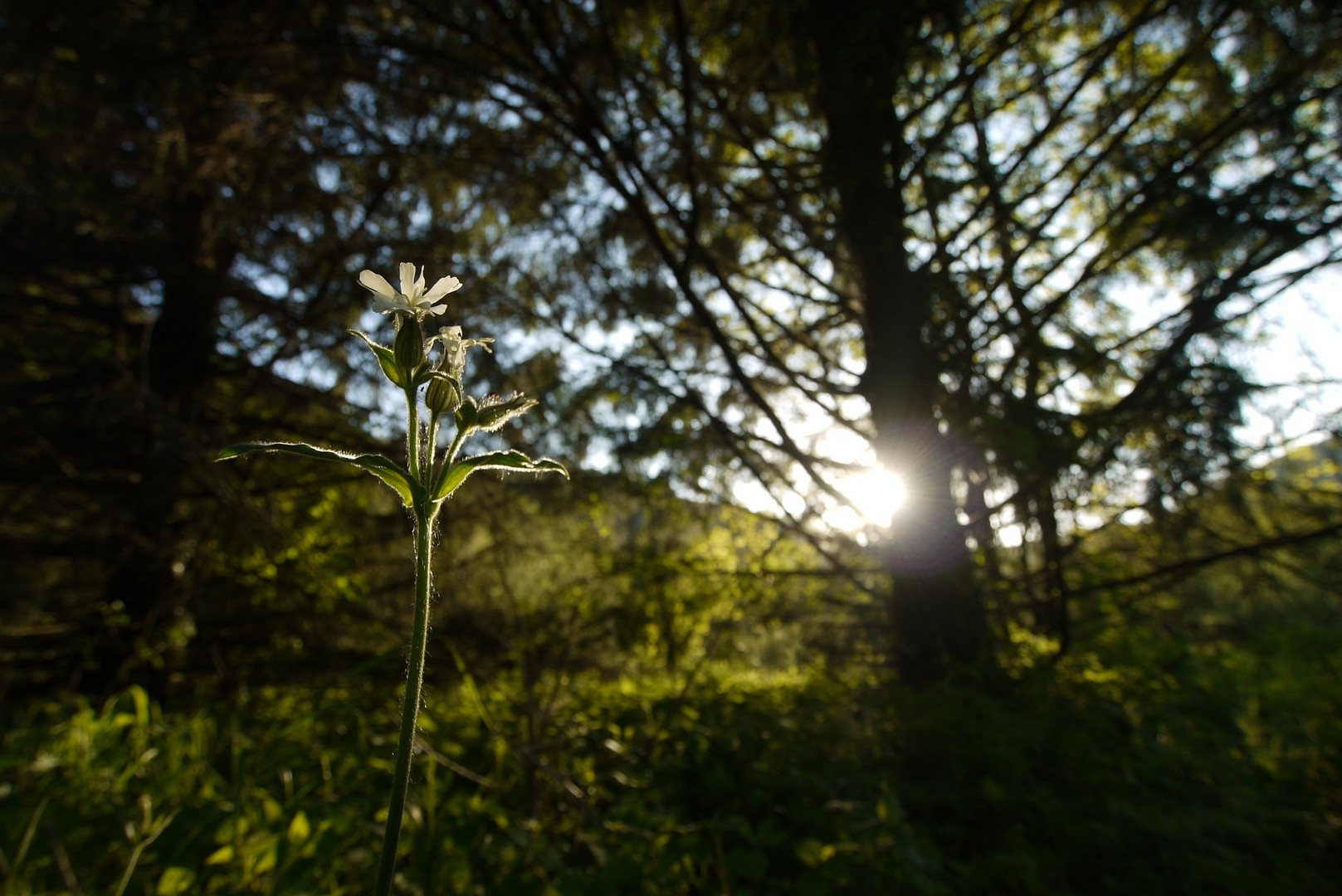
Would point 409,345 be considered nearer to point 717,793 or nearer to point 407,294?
point 407,294

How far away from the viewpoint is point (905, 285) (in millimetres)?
3695

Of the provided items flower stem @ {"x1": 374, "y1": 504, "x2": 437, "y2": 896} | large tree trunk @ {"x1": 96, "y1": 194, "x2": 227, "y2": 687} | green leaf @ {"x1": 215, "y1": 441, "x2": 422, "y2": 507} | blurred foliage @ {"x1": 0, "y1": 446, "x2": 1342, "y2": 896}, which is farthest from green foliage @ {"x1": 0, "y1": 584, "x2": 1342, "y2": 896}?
green leaf @ {"x1": 215, "y1": 441, "x2": 422, "y2": 507}

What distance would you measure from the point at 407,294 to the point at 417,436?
15 cm

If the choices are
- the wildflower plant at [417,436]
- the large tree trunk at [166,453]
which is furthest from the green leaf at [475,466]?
the large tree trunk at [166,453]

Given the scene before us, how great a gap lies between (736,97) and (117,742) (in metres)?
4.39

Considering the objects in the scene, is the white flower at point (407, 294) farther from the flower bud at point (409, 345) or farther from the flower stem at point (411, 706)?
the flower stem at point (411, 706)

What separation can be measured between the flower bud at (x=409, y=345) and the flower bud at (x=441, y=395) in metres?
0.03

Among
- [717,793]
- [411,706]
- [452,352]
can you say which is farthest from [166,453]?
[411,706]

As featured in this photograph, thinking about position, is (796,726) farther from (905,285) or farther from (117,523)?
(117,523)

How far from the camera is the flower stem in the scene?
530mm

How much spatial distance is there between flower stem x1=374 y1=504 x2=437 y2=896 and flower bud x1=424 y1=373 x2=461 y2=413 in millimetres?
114

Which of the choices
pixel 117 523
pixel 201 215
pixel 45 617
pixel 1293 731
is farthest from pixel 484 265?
pixel 1293 731

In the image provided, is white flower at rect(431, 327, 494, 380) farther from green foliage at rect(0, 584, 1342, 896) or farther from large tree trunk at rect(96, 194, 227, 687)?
large tree trunk at rect(96, 194, 227, 687)

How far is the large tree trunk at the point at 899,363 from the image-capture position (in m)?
3.33
